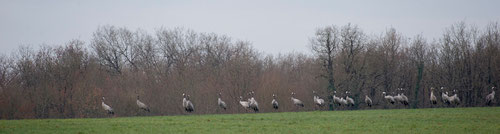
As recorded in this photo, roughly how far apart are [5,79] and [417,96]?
3491 centimetres

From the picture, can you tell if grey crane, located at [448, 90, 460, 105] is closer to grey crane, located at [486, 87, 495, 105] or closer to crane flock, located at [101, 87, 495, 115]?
crane flock, located at [101, 87, 495, 115]

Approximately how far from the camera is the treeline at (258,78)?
44.1 metres

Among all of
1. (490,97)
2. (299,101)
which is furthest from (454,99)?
(299,101)

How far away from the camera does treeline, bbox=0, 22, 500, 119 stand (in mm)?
44125

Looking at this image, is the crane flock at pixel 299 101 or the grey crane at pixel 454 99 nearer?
the crane flock at pixel 299 101

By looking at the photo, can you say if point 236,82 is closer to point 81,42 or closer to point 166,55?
point 81,42

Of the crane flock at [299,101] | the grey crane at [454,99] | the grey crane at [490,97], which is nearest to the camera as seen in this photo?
the crane flock at [299,101]

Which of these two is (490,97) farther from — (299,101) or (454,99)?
(299,101)

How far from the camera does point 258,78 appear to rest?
2013 inches

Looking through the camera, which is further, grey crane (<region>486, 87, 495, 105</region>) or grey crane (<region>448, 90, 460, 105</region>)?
grey crane (<region>448, 90, 460, 105</region>)

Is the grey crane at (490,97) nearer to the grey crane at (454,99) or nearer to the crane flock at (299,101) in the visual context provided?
the crane flock at (299,101)

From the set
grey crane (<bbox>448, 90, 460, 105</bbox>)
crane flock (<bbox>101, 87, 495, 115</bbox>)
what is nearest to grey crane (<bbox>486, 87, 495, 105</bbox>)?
crane flock (<bbox>101, 87, 495, 115</bbox>)

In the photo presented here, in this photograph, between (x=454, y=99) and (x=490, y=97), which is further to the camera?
(x=454, y=99)

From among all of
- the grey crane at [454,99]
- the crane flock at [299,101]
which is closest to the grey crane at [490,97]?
the crane flock at [299,101]
